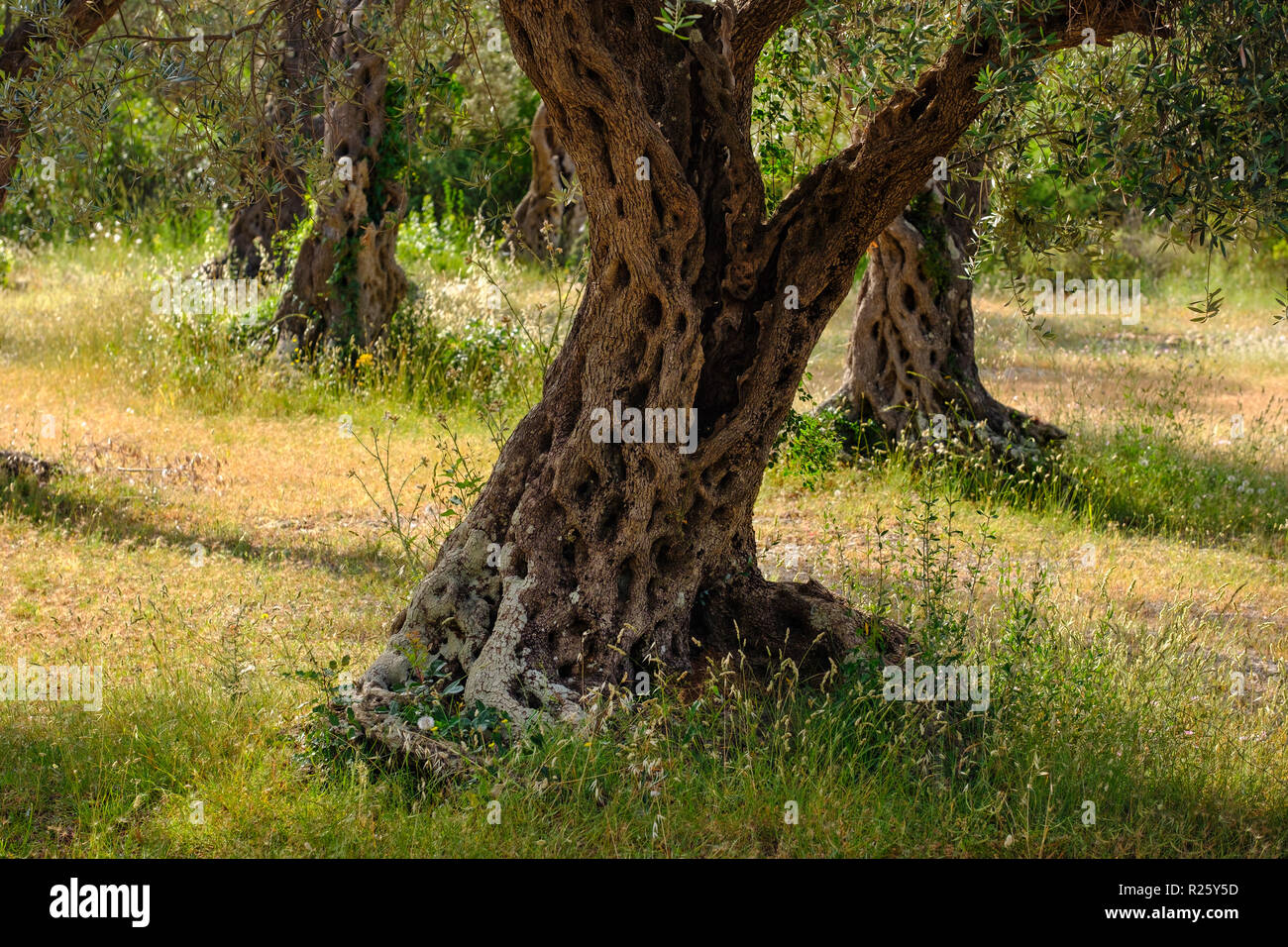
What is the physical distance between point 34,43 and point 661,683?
420 centimetres

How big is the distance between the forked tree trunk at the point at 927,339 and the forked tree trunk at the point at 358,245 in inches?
198

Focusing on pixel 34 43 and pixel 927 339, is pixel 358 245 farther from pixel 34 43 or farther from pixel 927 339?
pixel 34 43

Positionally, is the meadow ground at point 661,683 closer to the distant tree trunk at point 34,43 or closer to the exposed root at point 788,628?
the exposed root at point 788,628

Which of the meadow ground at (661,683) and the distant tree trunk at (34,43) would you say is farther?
the distant tree trunk at (34,43)

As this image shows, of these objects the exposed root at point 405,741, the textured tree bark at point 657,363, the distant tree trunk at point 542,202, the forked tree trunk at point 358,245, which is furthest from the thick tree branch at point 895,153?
the distant tree trunk at point 542,202

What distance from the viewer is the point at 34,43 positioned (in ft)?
18.3

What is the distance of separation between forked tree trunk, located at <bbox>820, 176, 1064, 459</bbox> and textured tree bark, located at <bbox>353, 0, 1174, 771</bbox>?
4.73 m

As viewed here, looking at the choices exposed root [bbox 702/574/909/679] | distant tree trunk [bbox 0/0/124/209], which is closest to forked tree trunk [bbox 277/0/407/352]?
distant tree trunk [bbox 0/0/124/209]

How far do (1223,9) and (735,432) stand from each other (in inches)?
92.3

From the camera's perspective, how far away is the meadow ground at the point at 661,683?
4152 millimetres

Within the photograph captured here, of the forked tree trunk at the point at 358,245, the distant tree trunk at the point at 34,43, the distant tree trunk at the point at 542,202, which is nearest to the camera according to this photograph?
the distant tree trunk at the point at 34,43

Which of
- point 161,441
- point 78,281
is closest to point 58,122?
point 161,441

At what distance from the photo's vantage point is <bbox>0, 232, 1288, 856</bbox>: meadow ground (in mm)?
4152
